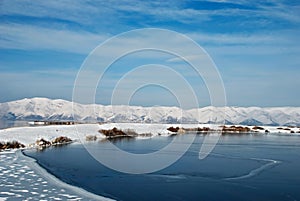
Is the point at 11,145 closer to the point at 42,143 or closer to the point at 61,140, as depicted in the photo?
the point at 42,143

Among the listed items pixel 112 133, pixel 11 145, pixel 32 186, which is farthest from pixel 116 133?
pixel 32 186

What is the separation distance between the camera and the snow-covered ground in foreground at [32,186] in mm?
10141

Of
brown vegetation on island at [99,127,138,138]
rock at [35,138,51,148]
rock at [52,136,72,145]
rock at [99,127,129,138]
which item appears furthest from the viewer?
brown vegetation on island at [99,127,138,138]

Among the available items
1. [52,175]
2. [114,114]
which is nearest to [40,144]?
[52,175]

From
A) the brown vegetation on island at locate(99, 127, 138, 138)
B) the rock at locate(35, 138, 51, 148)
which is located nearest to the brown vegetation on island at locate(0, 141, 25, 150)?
A: the rock at locate(35, 138, 51, 148)

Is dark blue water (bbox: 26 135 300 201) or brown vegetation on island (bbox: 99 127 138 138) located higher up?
brown vegetation on island (bbox: 99 127 138 138)

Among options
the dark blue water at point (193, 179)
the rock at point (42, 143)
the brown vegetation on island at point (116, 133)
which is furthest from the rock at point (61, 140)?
the dark blue water at point (193, 179)

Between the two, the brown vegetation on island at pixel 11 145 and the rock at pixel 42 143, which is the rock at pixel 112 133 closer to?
the rock at pixel 42 143

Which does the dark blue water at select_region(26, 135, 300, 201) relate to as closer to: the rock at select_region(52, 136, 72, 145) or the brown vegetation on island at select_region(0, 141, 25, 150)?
the brown vegetation on island at select_region(0, 141, 25, 150)

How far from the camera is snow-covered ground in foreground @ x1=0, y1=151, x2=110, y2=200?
33.3ft

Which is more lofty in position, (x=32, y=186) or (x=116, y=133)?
(x=116, y=133)

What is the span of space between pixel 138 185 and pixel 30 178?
3.74 metres

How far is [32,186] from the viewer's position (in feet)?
37.6

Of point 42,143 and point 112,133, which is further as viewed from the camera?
point 112,133
